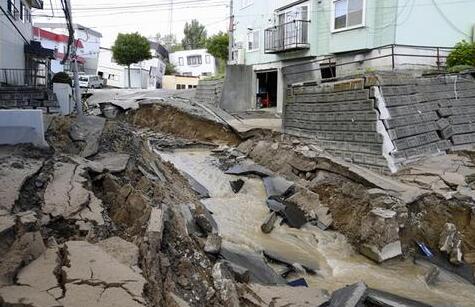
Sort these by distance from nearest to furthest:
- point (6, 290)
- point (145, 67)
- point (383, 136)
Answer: point (6, 290)
point (383, 136)
point (145, 67)

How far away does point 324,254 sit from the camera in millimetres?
8641

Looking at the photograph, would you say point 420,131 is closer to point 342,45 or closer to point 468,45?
point 468,45

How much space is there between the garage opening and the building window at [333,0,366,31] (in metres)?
6.09

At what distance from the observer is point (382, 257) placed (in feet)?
26.5

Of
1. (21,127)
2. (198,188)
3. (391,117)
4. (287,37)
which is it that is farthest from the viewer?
(287,37)

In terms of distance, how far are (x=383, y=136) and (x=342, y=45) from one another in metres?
7.31

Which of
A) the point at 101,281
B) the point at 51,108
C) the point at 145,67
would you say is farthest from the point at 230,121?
the point at 145,67

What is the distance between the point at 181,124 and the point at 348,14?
8.49 m

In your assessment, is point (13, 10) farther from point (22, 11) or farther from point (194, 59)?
point (194, 59)

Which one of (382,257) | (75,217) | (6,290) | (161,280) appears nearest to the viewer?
(6,290)

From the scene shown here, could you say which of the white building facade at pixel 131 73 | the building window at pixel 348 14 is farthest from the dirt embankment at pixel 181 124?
the white building facade at pixel 131 73

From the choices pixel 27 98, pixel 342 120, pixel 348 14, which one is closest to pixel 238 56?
pixel 348 14

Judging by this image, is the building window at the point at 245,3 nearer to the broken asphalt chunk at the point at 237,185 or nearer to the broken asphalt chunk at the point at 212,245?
the broken asphalt chunk at the point at 237,185

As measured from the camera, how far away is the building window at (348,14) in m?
15.9
